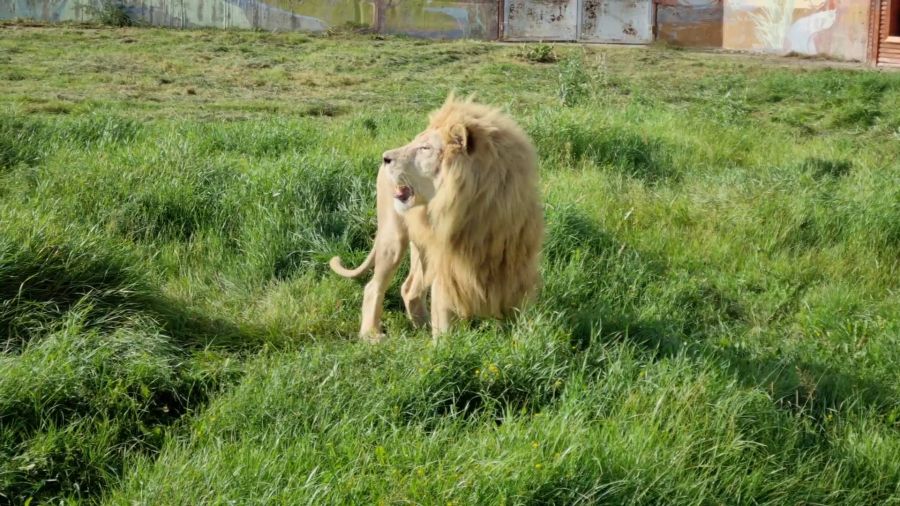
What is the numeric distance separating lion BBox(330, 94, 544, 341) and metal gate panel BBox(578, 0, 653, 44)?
1541cm

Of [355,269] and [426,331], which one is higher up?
[355,269]

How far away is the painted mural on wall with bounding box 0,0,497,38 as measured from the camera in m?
18.4

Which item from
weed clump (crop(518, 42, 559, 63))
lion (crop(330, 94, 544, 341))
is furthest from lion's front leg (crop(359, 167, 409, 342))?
weed clump (crop(518, 42, 559, 63))

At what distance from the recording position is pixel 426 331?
485cm

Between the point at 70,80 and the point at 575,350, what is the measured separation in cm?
868

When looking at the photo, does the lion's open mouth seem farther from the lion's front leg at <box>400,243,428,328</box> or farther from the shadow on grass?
the shadow on grass

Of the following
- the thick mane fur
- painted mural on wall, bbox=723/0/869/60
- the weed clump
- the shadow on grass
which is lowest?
the shadow on grass

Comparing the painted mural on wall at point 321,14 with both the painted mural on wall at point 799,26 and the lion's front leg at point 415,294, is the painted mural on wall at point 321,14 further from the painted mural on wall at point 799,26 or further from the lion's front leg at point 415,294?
the lion's front leg at point 415,294

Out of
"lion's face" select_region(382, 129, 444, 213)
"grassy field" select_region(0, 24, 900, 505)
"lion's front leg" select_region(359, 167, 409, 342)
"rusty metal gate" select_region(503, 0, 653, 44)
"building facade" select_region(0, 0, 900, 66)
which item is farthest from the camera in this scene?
"rusty metal gate" select_region(503, 0, 653, 44)

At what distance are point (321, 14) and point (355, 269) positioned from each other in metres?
14.4

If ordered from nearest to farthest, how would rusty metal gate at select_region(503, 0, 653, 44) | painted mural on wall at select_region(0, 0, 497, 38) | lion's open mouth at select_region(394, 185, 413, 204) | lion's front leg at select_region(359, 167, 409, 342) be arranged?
lion's open mouth at select_region(394, 185, 413, 204)
lion's front leg at select_region(359, 167, 409, 342)
painted mural on wall at select_region(0, 0, 497, 38)
rusty metal gate at select_region(503, 0, 653, 44)

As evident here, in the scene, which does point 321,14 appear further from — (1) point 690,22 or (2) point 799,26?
(2) point 799,26

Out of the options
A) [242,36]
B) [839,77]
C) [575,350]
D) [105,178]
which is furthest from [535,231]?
[242,36]

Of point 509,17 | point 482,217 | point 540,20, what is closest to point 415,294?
point 482,217
